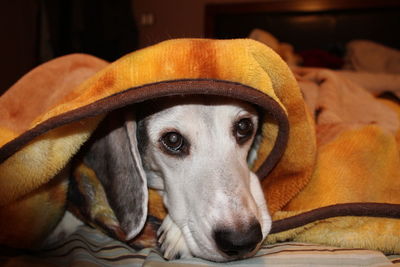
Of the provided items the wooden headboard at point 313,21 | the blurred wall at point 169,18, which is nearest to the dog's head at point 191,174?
the wooden headboard at point 313,21

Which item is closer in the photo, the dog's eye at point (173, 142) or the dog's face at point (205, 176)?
the dog's face at point (205, 176)

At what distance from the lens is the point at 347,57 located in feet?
13.5

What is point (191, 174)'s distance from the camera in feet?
3.35

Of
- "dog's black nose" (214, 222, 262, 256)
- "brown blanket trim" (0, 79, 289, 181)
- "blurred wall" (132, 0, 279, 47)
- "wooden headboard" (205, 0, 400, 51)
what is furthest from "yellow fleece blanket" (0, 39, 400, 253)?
"blurred wall" (132, 0, 279, 47)

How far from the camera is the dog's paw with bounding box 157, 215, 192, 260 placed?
0.92m

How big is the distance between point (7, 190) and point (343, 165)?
0.91 m

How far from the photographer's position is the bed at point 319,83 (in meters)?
0.90

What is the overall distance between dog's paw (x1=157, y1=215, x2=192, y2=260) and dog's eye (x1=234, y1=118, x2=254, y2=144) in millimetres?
310

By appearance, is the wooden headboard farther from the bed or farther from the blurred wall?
the blurred wall

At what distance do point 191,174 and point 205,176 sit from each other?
6 centimetres

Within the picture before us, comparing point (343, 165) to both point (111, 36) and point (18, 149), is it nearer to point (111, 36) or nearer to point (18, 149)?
point (18, 149)

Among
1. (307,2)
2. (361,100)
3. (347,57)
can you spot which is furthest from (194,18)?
(361,100)

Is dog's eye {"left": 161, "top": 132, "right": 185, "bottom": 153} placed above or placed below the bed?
above

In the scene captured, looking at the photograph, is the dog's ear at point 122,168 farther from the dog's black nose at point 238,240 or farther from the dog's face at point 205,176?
the dog's black nose at point 238,240
